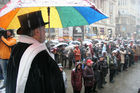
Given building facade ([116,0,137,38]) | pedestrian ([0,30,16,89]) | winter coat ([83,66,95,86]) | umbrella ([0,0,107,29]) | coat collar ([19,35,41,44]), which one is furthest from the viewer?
building facade ([116,0,137,38])

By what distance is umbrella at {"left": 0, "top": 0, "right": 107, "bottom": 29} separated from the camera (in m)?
1.56

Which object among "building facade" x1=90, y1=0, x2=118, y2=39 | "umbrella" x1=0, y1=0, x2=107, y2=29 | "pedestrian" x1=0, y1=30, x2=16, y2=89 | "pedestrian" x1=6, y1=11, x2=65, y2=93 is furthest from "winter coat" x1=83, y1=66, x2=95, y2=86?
"building facade" x1=90, y1=0, x2=118, y2=39

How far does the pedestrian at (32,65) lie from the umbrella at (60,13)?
26cm

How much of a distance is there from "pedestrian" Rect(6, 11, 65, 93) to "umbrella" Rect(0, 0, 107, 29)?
0.26m

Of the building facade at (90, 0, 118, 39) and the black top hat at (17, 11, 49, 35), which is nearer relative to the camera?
the black top hat at (17, 11, 49, 35)

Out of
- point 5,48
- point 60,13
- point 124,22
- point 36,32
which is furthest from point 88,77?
point 124,22

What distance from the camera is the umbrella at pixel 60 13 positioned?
1562 mm

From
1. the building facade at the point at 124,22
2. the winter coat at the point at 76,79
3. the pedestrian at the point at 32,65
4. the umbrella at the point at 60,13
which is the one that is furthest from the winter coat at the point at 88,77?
the building facade at the point at 124,22

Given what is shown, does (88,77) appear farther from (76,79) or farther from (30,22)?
(30,22)

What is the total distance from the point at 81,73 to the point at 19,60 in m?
3.92

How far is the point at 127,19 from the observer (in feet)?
209

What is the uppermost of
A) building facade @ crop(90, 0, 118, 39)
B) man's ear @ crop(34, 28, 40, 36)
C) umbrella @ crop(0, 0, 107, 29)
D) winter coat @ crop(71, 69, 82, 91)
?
building facade @ crop(90, 0, 118, 39)

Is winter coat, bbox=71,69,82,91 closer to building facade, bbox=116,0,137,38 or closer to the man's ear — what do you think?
the man's ear

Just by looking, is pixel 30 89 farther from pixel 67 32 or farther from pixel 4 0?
pixel 67 32
